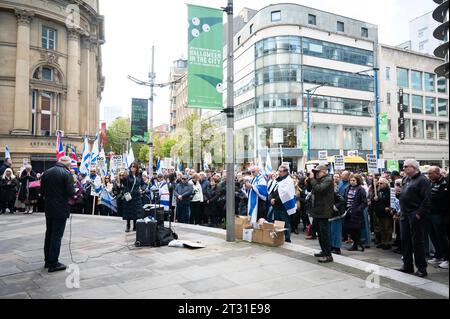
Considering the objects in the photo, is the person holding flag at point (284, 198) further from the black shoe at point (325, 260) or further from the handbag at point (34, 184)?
the handbag at point (34, 184)

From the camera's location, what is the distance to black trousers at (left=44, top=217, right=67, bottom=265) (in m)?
6.55

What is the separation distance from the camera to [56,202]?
6.67 meters

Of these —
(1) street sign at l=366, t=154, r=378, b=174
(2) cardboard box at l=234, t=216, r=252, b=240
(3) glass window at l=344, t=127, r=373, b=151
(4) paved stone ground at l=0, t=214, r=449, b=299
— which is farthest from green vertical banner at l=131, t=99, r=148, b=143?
(3) glass window at l=344, t=127, r=373, b=151

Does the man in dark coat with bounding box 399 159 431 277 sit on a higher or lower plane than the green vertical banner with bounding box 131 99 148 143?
lower

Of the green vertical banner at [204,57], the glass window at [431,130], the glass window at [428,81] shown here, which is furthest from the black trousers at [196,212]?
the glass window at [428,81]

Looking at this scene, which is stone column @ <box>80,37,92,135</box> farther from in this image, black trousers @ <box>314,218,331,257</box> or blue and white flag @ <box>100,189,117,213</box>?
black trousers @ <box>314,218,331,257</box>

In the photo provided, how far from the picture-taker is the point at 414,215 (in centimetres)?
595

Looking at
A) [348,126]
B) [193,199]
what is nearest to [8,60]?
[193,199]

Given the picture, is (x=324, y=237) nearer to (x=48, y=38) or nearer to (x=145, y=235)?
(x=145, y=235)

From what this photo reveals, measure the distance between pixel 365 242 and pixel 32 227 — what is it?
10556 mm

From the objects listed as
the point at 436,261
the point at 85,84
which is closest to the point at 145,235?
the point at 436,261

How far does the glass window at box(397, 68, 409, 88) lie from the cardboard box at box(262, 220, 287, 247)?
54.7 meters

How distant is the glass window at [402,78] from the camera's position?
54728 mm
